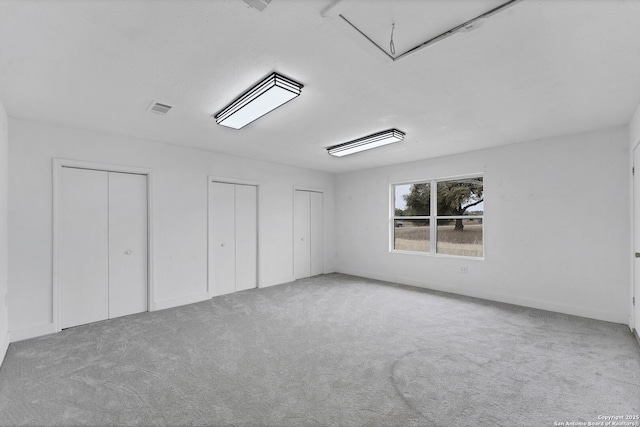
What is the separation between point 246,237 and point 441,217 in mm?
3840

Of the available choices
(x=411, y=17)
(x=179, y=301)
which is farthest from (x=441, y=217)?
(x=179, y=301)

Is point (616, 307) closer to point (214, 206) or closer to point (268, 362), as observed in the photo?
point (268, 362)

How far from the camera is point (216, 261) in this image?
17.0 ft

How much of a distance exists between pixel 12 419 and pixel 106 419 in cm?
67

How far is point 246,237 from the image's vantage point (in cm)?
563

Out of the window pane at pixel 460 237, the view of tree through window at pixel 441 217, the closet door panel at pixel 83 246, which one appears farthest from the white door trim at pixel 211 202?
the window pane at pixel 460 237

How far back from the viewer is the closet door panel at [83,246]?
3.68 metres

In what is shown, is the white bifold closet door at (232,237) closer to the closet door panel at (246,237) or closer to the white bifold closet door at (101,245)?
the closet door panel at (246,237)

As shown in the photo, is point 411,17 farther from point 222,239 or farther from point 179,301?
point 179,301

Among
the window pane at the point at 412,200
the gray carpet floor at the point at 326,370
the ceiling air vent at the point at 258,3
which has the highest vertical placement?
A: the ceiling air vent at the point at 258,3

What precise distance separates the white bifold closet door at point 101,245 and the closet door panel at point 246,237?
1.59 m

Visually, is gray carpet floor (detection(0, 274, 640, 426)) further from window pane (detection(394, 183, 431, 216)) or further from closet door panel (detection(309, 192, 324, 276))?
closet door panel (detection(309, 192, 324, 276))

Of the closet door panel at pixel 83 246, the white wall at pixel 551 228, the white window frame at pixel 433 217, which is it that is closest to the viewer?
the closet door panel at pixel 83 246

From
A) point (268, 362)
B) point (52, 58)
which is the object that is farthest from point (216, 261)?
point (52, 58)
